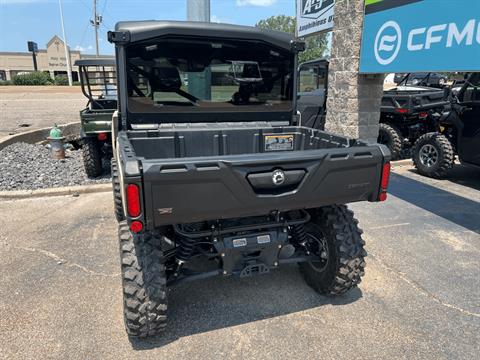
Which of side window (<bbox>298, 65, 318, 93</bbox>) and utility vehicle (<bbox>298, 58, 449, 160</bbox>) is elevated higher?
side window (<bbox>298, 65, 318, 93</bbox>)

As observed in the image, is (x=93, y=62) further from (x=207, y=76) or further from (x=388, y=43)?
(x=388, y=43)

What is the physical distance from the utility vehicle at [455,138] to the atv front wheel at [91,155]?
19.6ft

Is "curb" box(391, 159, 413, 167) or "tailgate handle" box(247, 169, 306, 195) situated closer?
"tailgate handle" box(247, 169, 306, 195)

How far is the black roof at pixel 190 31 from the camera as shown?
3015mm

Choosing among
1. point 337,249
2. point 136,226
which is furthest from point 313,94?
point 136,226

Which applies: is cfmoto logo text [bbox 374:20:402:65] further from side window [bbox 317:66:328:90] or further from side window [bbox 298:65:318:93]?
side window [bbox 298:65:318:93]

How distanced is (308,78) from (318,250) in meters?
6.26

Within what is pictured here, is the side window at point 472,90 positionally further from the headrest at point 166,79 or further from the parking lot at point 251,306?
the headrest at point 166,79

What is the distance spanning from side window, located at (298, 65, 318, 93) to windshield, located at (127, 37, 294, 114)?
16.0 ft

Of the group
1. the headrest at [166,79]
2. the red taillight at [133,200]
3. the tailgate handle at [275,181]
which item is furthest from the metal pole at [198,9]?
the red taillight at [133,200]

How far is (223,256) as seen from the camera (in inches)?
103

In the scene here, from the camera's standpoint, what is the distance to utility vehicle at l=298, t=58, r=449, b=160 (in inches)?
307

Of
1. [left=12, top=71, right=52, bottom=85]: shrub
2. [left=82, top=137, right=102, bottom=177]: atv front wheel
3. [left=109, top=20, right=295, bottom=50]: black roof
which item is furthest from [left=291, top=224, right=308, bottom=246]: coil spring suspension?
[left=12, top=71, right=52, bottom=85]: shrub

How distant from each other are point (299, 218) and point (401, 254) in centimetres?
162
